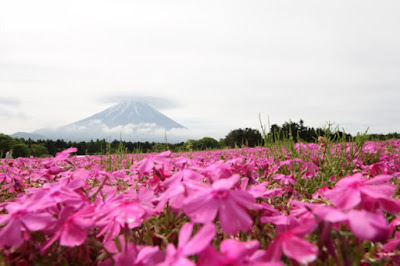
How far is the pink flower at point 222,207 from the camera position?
0.75m

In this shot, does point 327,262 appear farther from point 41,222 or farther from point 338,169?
point 338,169

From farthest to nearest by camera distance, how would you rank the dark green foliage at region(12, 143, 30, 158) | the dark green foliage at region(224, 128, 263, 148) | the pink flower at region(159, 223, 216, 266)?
the dark green foliage at region(224, 128, 263, 148)
the dark green foliage at region(12, 143, 30, 158)
the pink flower at region(159, 223, 216, 266)

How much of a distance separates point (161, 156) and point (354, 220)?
818mm

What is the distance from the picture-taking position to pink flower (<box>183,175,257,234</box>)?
2.48 ft

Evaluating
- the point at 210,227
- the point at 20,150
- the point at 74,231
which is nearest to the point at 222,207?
the point at 210,227

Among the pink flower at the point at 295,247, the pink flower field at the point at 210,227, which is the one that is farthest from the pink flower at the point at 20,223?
the pink flower at the point at 295,247

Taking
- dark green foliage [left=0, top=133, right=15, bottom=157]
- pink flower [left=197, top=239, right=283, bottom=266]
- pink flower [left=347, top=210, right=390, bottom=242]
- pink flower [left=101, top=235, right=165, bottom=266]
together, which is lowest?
pink flower [left=101, top=235, right=165, bottom=266]

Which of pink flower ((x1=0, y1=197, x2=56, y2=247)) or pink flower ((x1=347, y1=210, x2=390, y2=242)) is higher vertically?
pink flower ((x1=347, y1=210, x2=390, y2=242))

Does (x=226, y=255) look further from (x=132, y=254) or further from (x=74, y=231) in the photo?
(x=74, y=231)

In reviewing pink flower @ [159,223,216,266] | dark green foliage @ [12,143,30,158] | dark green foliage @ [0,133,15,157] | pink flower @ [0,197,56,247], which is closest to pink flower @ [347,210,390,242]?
pink flower @ [159,223,216,266]

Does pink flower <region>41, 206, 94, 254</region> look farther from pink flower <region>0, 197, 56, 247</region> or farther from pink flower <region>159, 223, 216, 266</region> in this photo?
pink flower <region>159, 223, 216, 266</region>

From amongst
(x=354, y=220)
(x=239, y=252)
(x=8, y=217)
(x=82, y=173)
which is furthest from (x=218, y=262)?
(x=82, y=173)

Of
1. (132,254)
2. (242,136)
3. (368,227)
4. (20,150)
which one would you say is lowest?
(132,254)

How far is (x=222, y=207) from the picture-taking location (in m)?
0.77
